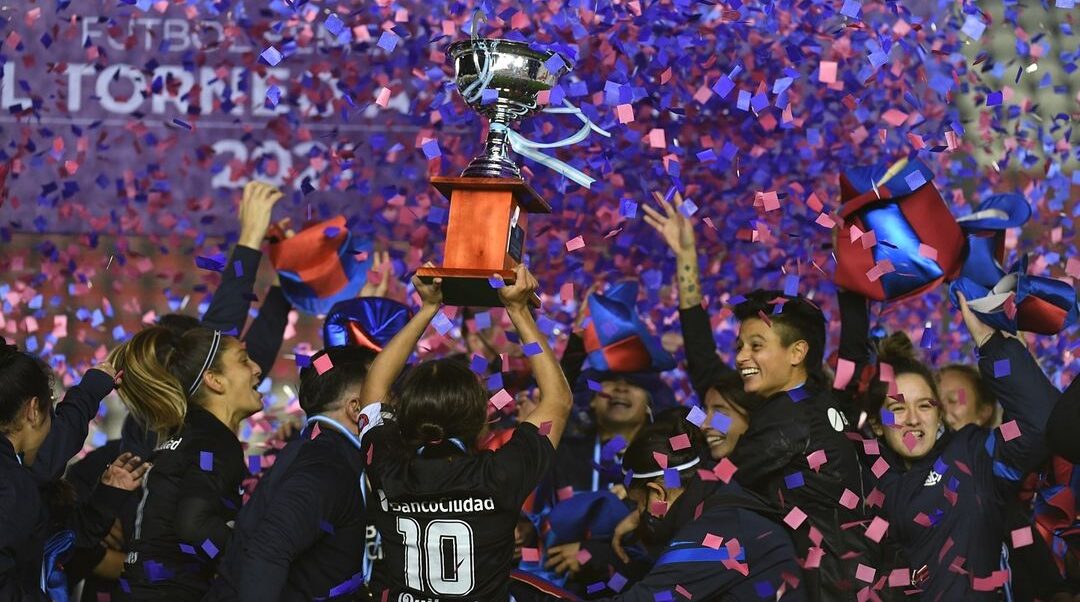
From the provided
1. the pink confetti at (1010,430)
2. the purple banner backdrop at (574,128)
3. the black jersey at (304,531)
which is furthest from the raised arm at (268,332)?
the pink confetti at (1010,430)

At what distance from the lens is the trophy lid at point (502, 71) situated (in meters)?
3.67

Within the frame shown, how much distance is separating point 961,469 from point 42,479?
109 inches

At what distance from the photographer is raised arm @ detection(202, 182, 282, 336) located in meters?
4.62

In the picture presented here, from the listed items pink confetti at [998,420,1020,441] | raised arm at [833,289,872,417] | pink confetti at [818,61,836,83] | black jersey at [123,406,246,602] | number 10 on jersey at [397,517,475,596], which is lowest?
black jersey at [123,406,246,602]

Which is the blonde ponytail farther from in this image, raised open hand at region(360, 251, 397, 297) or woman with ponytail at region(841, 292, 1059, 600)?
woman with ponytail at region(841, 292, 1059, 600)

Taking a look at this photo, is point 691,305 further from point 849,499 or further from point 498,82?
point 498,82

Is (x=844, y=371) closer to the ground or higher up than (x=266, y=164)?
closer to the ground

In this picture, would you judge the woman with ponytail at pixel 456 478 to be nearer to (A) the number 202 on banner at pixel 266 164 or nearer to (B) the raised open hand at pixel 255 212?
(B) the raised open hand at pixel 255 212

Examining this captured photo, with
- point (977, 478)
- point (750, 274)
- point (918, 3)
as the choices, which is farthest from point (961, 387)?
point (918, 3)

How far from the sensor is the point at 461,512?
10.7 ft

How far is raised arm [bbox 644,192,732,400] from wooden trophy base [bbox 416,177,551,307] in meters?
1.08

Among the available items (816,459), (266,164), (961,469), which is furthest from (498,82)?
(266,164)

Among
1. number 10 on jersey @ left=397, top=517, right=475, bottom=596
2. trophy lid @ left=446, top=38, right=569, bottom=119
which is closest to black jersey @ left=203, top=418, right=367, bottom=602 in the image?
number 10 on jersey @ left=397, top=517, right=475, bottom=596

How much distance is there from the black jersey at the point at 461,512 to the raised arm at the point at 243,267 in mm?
1518
